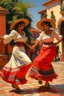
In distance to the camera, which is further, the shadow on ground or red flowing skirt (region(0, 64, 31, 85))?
the shadow on ground

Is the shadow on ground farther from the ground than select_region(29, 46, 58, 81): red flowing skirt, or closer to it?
closer to it

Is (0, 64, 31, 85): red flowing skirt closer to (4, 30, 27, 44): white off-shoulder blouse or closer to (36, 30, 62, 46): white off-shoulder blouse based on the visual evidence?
(4, 30, 27, 44): white off-shoulder blouse

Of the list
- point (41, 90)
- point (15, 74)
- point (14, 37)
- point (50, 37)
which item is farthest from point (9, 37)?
point (41, 90)

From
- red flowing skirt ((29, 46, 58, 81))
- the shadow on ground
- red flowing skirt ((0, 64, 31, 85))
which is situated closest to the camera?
red flowing skirt ((0, 64, 31, 85))

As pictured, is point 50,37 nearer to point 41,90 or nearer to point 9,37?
point 9,37

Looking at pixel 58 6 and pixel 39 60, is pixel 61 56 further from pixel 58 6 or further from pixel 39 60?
pixel 39 60

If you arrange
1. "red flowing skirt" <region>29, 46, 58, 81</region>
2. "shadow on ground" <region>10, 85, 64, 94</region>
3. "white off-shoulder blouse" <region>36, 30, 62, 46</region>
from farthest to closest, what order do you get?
"white off-shoulder blouse" <region>36, 30, 62, 46</region> → "red flowing skirt" <region>29, 46, 58, 81</region> → "shadow on ground" <region>10, 85, 64, 94</region>

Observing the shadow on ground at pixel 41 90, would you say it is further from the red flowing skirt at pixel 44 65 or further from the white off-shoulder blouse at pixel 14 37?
the white off-shoulder blouse at pixel 14 37

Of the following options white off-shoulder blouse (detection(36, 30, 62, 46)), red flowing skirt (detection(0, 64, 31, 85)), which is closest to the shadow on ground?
red flowing skirt (detection(0, 64, 31, 85))

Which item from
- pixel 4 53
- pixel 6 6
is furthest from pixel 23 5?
pixel 4 53

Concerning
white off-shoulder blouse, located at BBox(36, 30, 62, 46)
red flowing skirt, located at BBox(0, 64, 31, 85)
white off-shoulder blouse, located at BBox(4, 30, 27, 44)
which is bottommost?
red flowing skirt, located at BBox(0, 64, 31, 85)

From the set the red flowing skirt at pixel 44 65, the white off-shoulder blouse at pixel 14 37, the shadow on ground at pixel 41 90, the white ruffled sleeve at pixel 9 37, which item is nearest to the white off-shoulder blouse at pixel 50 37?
the red flowing skirt at pixel 44 65

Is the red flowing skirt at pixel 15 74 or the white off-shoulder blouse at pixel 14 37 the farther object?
the white off-shoulder blouse at pixel 14 37

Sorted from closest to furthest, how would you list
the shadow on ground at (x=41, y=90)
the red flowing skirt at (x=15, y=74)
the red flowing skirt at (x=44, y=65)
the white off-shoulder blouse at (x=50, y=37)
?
the red flowing skirt at (x=15, y=74)
the shadow on ground at (x=41, y=90)
the red flowing skirt at (x=44, y=65)
the white off-shoulder blouse at (x=50, y=37)
